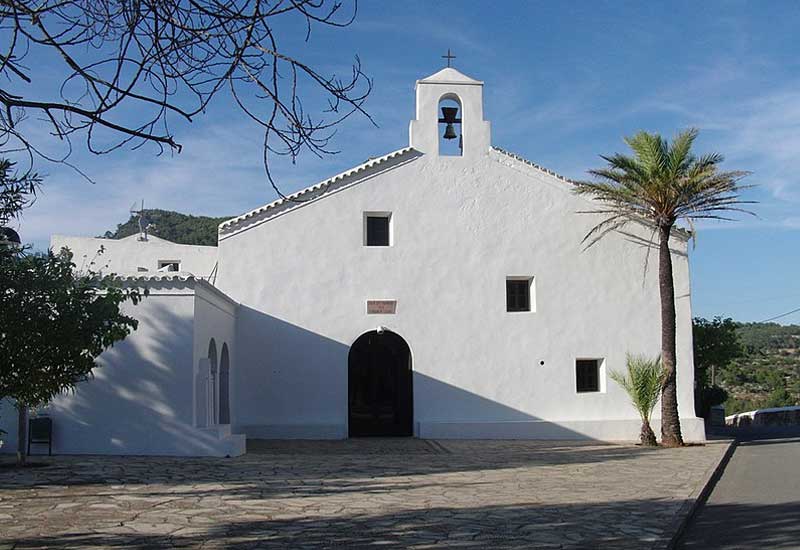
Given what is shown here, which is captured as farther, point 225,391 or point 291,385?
point 291,385

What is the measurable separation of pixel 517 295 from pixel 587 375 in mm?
2574

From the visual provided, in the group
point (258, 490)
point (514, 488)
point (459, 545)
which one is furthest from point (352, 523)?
point (514, 488)

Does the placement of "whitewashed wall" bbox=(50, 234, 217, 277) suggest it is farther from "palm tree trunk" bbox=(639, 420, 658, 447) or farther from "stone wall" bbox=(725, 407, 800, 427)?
"stone wall" bbox=(725, 407, 800, 427)

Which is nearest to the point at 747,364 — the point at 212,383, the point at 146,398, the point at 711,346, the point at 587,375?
the point at 711,346

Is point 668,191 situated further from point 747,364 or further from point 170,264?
point 747,364

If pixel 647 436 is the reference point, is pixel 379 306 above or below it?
above

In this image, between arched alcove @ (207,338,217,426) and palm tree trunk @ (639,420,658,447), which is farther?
palm tree trunk @ (639,420,658,447)

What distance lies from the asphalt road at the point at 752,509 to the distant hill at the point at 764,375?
96.6 feet

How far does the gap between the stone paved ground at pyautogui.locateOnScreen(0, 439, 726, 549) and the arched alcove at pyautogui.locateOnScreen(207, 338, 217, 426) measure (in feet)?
5.75

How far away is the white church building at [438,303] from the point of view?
67.2ft

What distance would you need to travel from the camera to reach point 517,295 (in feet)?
70.8

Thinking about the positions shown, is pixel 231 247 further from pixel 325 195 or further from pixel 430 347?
pixel 430 347

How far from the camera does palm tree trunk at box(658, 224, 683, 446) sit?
19.4 meters

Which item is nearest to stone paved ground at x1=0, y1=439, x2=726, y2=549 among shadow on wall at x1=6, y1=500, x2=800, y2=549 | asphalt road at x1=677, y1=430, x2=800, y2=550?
shadow on wall at x1=6, y1=500, x2=800, y2=549
